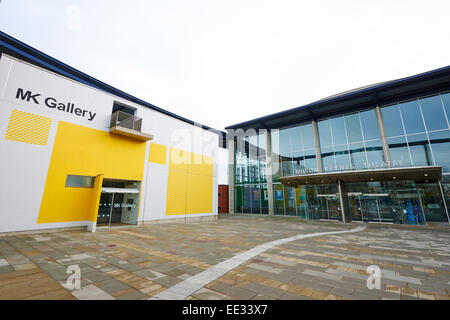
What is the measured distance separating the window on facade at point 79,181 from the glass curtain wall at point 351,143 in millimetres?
21465

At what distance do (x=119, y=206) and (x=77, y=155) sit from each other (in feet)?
16.0

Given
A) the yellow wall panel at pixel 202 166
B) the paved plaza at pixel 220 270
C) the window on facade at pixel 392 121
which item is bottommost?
the paved plaza at pixel 220 270

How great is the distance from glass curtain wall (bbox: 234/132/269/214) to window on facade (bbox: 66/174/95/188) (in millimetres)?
19578

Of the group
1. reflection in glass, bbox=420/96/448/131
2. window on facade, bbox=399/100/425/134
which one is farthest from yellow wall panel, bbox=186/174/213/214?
reflection in glass, bbox=420/96/448/131

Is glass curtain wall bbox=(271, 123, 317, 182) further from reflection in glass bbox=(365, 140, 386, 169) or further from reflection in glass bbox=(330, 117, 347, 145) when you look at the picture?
reflection in glass bbox=(365, 140, 386, 169)

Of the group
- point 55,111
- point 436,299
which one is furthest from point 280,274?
point 55,111

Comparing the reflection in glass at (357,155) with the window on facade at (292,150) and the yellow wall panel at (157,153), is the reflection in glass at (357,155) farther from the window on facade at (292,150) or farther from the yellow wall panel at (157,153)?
the yellow wall panel at (157,153)

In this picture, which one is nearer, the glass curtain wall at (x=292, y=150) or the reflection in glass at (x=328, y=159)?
the reflection in glass at (x=328, y=159)

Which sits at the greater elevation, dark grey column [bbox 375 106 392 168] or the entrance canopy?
dark grey column [bbox 375 106 392 168]

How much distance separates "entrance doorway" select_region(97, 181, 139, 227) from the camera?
1270 centimetres

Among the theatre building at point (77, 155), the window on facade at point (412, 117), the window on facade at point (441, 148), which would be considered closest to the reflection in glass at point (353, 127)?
the window on facade at point (412, 117)

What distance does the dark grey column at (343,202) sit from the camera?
17.2 meters

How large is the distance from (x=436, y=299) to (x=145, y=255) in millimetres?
6930

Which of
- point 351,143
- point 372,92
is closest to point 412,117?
point 372,92
